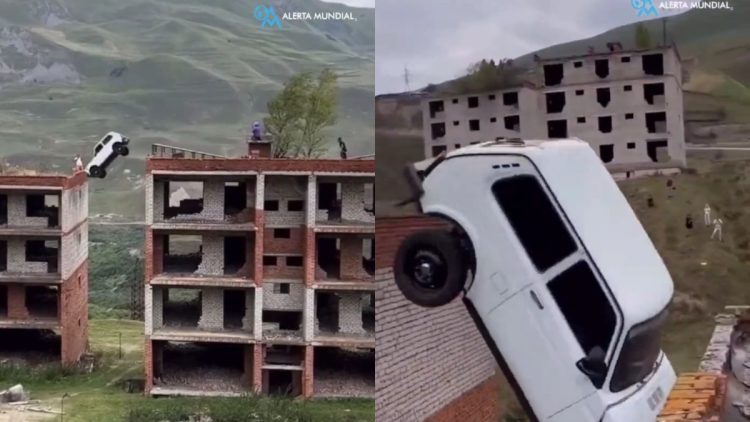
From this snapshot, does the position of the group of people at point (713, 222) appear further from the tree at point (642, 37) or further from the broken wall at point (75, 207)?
the broken wall at point (75, 207)

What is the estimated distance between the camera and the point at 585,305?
8.93ft

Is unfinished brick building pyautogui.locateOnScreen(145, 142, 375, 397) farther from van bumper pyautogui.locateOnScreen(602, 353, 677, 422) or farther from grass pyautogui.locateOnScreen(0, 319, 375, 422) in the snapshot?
van bumper pyautogui.locateOnScreen(602, 353, 677, 422)

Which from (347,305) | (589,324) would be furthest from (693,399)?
(347,305)

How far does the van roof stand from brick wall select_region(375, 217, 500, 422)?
560 millimetres

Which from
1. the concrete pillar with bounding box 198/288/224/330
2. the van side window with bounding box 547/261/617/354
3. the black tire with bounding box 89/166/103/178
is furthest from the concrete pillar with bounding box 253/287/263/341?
the van side window with bounding box 547/261/617/354

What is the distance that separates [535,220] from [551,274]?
207mm

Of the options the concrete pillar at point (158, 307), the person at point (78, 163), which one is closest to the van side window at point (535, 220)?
the concrete pillar at point (158, 307)

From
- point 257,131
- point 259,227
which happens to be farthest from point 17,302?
point 257,131

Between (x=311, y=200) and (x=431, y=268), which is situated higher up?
(x=311, y=200)

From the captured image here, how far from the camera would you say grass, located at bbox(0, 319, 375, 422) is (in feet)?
12.0

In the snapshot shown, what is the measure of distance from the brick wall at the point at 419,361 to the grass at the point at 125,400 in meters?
0.38

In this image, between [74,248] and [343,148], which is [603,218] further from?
[74,248]

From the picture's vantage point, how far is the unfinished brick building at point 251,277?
12.3ft

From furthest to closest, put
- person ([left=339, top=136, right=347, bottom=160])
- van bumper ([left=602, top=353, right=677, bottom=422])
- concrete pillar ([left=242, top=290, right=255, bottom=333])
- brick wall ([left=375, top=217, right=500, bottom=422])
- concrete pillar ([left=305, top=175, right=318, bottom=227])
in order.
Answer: concrete pillar ([left=242, top=290, right=255, bottom=333]) < concrete pillar ([left=305, top=175, right=318, bottom=227]) < person ([left=339, top=136, right=347, bottom=160]) < brick wall ([left=375, top=217, right=500, bottom=422]) < van bumper ([left=602, top=353, right=677, bottom=422])
